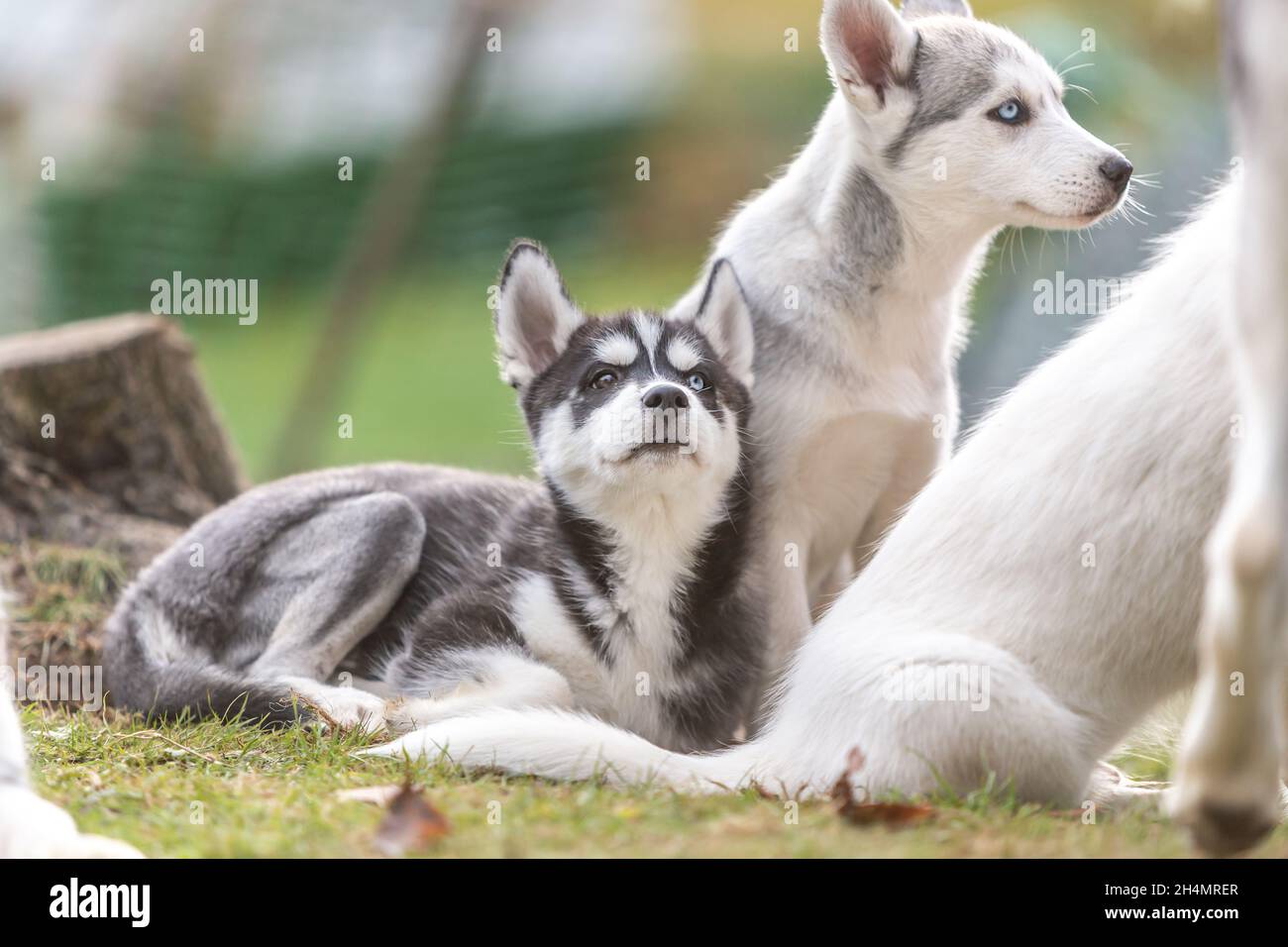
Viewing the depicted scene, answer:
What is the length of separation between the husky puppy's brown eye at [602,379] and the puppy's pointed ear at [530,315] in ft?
0.92

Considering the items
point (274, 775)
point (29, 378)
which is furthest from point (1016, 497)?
point (29, 378)

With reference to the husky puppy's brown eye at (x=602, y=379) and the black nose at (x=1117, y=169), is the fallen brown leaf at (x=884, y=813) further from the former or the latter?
the black nose at (x=1117, y=169)

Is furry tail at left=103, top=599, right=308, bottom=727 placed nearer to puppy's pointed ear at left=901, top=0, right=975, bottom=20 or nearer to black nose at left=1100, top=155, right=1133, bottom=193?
black nose at left=1100, top=155, right=1133, bottom=193

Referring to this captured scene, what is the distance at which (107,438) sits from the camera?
21.4 feet

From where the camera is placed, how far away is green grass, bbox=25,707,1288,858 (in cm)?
312

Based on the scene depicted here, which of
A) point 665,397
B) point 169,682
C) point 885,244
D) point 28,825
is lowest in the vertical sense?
point 28,825

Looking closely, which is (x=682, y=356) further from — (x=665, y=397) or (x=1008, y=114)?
(x=1008, y=114)

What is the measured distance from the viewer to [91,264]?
626 inches

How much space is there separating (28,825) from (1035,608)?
8.07ft

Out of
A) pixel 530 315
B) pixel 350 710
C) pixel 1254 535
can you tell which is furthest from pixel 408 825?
pixel 530 315

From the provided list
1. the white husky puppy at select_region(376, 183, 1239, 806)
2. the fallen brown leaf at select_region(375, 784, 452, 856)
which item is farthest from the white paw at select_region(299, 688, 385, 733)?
the fallen brown leaf at select_region(375, 784, 452, 856)

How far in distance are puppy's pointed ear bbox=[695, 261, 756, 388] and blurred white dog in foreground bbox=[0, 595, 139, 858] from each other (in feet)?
8.34

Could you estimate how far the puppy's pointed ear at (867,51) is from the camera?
191 inches

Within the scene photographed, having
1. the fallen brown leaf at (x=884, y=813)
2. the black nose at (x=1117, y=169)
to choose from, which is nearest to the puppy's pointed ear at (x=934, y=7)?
the black nose at (x=1117, y=169)
